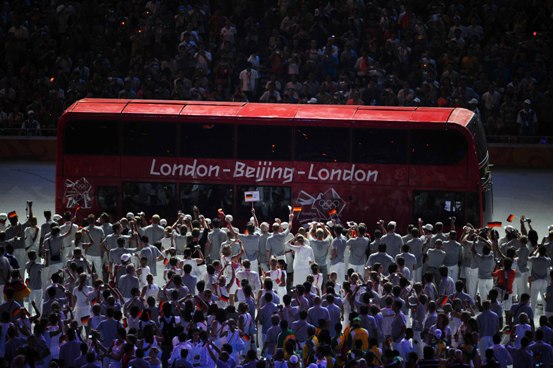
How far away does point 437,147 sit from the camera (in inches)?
1005

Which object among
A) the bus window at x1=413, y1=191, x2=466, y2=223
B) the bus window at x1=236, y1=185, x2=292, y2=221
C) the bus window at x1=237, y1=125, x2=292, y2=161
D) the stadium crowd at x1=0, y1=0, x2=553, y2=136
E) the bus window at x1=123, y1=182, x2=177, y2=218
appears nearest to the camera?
the bus window at x1=413, y1=191, x2=466, y2=223

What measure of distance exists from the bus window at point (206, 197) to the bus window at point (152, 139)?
0.87 m

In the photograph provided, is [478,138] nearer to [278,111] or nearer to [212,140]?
[278,111]

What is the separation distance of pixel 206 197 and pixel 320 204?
2461mm

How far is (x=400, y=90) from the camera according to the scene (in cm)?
3375

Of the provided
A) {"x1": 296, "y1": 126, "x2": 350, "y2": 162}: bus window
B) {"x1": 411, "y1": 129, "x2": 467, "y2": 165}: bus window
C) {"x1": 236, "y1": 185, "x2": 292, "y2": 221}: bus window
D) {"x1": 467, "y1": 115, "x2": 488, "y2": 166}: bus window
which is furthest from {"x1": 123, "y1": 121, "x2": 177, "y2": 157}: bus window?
{"x1": 467, "y1": 115, "x2": 488, "y2": 166}: bus window

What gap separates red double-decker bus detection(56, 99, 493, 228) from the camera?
25609 millimetres

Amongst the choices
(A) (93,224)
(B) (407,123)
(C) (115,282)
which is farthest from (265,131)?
(C) (115,282)

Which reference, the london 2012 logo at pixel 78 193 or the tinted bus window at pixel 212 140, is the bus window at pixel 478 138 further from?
the london 2012 logo at pixel 78 193

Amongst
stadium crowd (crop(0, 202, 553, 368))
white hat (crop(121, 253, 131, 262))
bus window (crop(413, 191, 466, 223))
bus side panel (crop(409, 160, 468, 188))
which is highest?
bus side panel (crop(409, 160, 468, 188))

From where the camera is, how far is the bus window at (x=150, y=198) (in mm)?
26812

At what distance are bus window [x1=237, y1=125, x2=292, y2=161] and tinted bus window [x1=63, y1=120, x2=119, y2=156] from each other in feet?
8.82

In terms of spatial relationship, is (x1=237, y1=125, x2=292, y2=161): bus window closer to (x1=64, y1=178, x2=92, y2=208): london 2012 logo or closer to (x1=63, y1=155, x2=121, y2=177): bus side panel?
(x1=63, y1=155, x2=121, y2=177): bus side panel

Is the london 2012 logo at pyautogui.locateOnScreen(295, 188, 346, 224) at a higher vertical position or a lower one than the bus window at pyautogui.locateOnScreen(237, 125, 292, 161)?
lower
